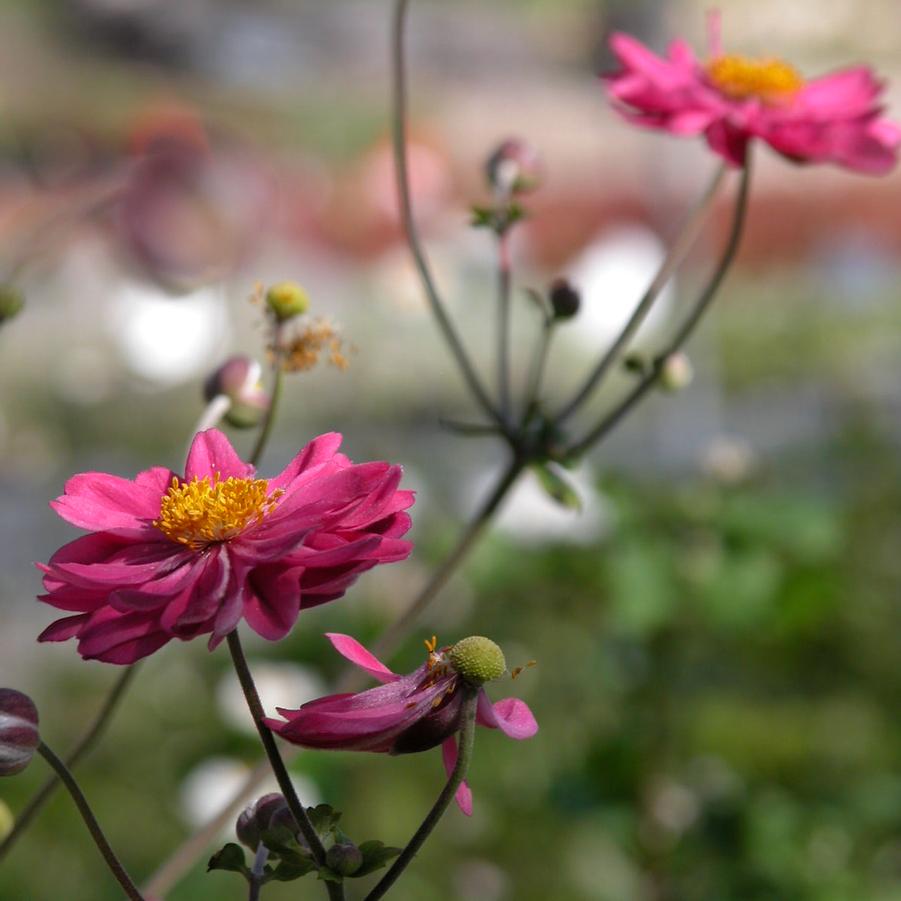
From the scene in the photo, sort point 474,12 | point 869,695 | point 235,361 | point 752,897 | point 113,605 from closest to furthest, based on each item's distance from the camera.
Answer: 1. point 113,605
2. point 235,361
3. point 752,897
4. point 869,695
5. point 474,12

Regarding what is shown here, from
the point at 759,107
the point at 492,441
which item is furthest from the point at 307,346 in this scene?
the point at 492,441

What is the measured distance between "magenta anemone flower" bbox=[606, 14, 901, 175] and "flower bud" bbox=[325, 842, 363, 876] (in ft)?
1.18

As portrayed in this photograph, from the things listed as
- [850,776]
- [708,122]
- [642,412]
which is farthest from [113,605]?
[642,412]

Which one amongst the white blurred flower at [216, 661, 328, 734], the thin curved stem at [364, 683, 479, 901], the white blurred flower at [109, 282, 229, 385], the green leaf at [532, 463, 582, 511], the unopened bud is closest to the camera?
the thin curved stem at [364, 683, 479, 901]

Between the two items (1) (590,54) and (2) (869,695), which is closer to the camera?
(2) (869,695)

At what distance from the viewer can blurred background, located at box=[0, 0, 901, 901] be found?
3.77 feet

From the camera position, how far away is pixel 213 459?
439 millimetres

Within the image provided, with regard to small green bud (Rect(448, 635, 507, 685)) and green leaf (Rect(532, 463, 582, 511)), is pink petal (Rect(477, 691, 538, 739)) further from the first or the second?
green leaf (Rect(532, 463, 582, 511))

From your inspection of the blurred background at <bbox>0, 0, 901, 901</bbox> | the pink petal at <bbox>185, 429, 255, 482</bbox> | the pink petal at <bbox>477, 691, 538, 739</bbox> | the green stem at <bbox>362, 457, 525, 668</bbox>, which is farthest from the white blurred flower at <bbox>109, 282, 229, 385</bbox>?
the pink petal at <bbox>477, 691, 538, 739</bbox>

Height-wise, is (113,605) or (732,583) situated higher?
(113,605)

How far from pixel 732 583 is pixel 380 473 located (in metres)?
0.78

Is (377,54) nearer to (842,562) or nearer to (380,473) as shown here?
(842,562)

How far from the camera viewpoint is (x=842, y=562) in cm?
162

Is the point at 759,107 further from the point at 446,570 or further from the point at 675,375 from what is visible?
the point at 446,570
